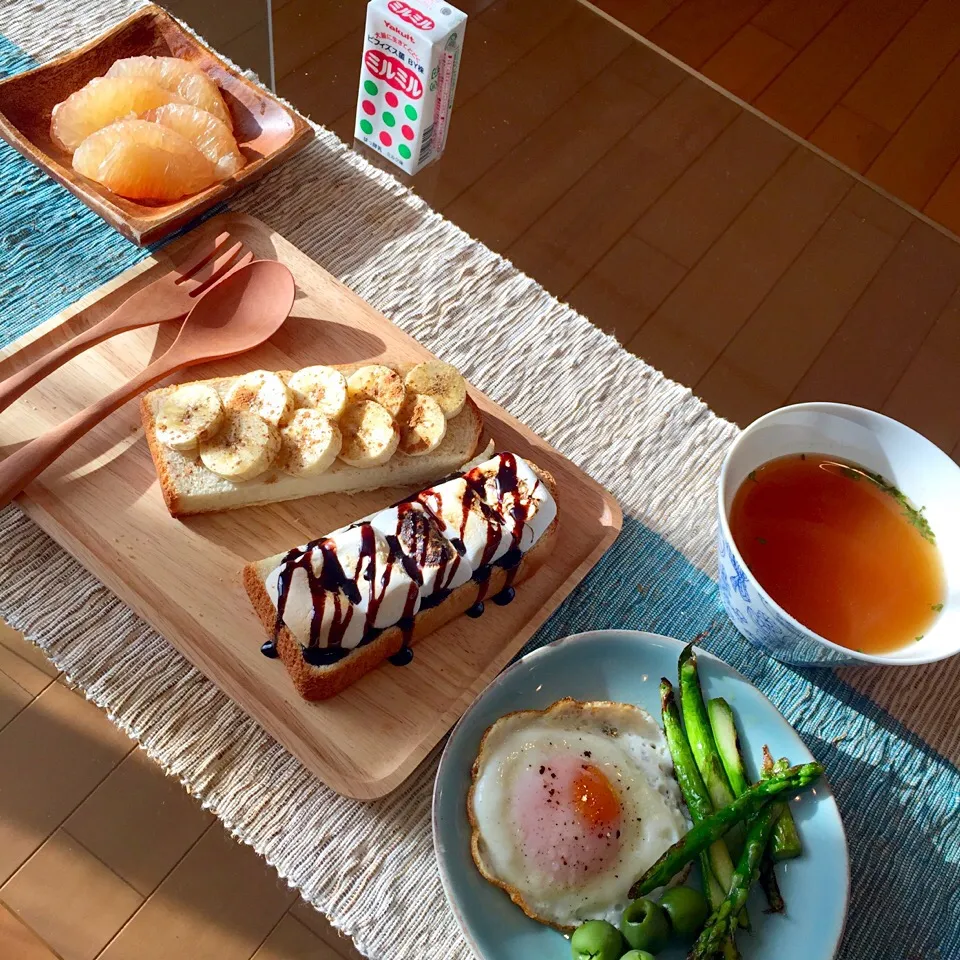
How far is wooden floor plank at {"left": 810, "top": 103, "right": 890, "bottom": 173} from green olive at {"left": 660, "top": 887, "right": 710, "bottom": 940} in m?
1.88

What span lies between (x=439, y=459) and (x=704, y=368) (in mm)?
635

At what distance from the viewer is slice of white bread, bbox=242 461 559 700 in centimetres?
125

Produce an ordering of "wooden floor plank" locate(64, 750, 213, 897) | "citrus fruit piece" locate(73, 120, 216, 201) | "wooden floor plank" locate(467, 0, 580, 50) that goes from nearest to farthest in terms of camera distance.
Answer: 1. "wooden floor plank" locate(64, 750, 213, 897)
2. "citrus fruit piece" locate(73, 120, 216, 201)
3. "wooden floor plank" locate(467, 0, 580, 50)

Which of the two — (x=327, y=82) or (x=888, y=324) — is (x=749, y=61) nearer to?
(x=888, y=324)

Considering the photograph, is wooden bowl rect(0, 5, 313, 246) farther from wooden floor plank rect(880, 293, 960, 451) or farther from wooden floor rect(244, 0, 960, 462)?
wooden floor plank rect(880, 293, 960, 451)

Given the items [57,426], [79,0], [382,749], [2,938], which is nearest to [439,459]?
[382,749]

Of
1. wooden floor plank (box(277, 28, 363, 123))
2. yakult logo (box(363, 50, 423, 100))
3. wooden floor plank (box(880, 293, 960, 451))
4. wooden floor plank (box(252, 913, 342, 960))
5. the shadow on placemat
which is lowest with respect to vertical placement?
wooden floor plank (box(252, 913, 342, 960))

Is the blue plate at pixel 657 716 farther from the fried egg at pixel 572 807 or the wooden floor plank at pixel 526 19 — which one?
the wooden floor plank at pixel 526 19

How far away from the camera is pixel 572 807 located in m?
1.20

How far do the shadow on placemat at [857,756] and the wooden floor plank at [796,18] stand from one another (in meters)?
2.09

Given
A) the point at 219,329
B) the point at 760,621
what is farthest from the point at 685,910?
the point at 219,329

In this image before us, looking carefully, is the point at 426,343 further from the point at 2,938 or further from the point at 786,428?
the point at 2,938

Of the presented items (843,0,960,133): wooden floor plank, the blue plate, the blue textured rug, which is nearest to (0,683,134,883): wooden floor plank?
the blue plate

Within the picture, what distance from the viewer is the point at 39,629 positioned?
131 centimetres
